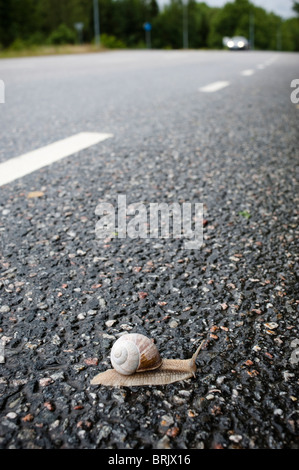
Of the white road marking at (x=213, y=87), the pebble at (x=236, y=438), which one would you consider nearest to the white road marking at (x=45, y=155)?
the pebble at (x=236, y=438)

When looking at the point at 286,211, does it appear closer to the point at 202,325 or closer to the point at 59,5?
the point at 202,325

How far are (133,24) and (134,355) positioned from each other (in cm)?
7030

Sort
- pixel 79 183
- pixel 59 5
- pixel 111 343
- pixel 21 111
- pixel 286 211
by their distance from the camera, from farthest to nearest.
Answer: pixel 59 5
pixel 21 111
pixel 79 183
pixel 286 211
pixel 111 343

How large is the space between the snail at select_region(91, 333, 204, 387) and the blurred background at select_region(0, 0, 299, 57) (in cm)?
2503

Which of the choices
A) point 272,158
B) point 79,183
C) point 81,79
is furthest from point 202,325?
point 81,79

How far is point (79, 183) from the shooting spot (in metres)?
2.40

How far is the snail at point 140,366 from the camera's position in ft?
3.51

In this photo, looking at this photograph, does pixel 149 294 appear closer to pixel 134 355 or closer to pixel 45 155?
pixel 134 355

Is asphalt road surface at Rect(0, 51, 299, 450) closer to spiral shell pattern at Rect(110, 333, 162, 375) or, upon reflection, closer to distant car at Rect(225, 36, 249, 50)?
spiral shell pattern at Rect(110, 333, 162, 375)

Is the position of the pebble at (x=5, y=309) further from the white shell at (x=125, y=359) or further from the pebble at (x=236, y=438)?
the pebble at (x=236, y=438)

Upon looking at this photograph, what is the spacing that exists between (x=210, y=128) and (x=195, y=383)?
307 centimetres

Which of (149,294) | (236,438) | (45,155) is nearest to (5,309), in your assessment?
(149,294)

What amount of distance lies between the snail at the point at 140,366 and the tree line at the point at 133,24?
24.7 metres
